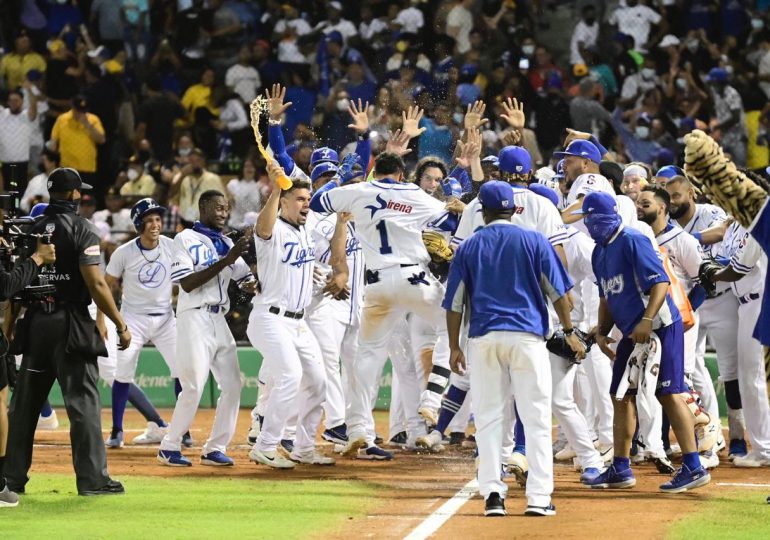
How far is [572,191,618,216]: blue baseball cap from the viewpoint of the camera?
30.8ft

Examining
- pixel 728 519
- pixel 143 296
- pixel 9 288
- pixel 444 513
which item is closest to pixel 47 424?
pixel 143 296

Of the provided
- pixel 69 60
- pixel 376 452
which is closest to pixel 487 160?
pixel 376 452

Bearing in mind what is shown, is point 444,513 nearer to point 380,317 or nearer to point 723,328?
point 380,317

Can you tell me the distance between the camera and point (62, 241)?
924 centimetres

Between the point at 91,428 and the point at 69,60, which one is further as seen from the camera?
the point at 69,60

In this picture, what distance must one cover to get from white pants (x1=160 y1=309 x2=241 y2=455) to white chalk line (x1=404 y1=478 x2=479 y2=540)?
229 cm

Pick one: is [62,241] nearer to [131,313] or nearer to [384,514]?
[384,514]

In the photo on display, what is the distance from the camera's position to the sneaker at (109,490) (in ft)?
30.9

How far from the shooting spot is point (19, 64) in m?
21.1

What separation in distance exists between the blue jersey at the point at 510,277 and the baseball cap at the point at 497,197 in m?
0.11

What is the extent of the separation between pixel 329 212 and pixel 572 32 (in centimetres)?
976

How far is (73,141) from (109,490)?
36.9ft

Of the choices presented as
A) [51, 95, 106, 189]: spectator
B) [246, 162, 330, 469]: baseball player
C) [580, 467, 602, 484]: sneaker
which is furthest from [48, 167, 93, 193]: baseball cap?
[51, 95, 106, 189]: spectator

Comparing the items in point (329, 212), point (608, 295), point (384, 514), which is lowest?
point (384, 514)
